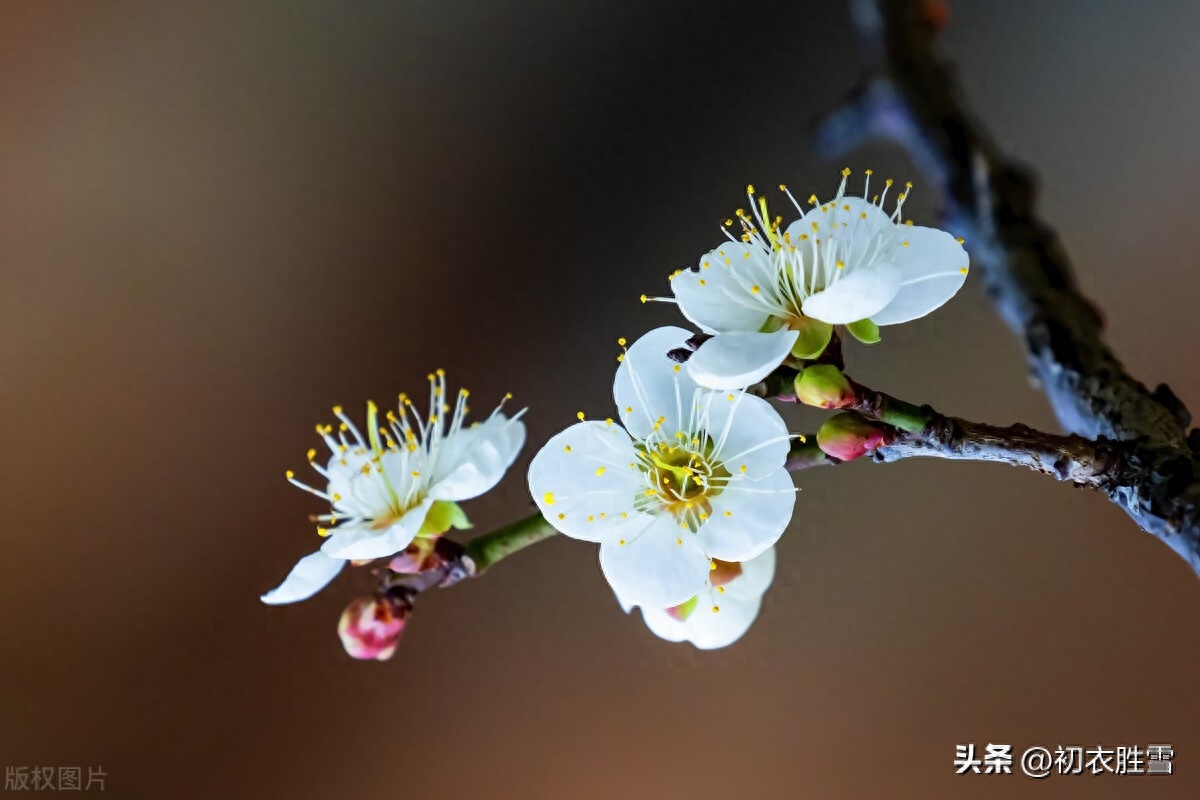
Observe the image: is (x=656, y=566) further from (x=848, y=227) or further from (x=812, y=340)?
(x=848, y=227)

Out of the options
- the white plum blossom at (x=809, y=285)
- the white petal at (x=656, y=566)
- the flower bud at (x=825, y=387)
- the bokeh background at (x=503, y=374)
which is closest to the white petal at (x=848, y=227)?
the white plum blossom at (x=809, y=285)

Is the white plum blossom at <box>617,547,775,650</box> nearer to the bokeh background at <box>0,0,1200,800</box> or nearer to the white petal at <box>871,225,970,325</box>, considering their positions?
the white petal at <box>871,225,970,325</box>

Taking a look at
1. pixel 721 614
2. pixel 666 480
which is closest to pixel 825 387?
pixel 666 480

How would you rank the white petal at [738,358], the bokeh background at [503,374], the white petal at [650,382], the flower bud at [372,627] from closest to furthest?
the white petal at [738,358], the white petal at [650,382], the flower bud at [372,627], the bokeh background at [503,374]

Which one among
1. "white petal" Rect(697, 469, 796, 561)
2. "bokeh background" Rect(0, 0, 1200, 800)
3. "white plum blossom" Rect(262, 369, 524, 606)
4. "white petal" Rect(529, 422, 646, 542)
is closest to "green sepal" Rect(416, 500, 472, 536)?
"white plum blossom" Rect(262, 369, 524, 606)

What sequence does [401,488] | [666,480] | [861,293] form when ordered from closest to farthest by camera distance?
1. [861,293]
2. [666,480]
3. [401,488]

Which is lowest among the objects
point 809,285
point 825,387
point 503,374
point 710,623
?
point 710,623

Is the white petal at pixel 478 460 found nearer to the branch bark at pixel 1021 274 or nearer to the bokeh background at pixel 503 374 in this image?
the branch bark at pixel 1021 274
